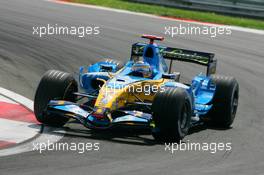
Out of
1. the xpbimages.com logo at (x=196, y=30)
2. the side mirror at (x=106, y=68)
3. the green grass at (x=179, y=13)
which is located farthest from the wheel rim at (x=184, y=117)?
the green grass at (x=179, y=13)

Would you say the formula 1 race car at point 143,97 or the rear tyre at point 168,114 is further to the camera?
the formula 1 race car at point 143,97

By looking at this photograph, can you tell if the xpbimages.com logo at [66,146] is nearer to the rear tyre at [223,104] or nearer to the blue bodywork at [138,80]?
the blue bodywork at [138,80]

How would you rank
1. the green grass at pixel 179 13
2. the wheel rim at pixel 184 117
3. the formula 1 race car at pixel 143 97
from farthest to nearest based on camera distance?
the green grass at pixel 179 13 → the wheel rim at pixel 184 117 → the formula 1 race car at pixel 143 97

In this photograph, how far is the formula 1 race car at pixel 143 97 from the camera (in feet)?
37.7

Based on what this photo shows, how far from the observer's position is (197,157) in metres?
10.7

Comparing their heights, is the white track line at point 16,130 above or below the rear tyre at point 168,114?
below

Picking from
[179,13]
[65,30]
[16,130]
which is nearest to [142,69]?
[16,130]

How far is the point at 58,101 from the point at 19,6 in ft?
54.6

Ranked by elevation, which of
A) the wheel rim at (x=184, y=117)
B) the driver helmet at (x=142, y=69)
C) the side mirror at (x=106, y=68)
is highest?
the driver helmet at (x=142, y=69)

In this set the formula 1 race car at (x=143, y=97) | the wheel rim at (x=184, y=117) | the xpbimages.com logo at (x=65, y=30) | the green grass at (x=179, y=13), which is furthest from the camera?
the green grass at (x=179, y=13)

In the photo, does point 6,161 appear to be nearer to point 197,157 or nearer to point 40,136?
point 40,136

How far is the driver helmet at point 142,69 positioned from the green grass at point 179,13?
50.4 feet

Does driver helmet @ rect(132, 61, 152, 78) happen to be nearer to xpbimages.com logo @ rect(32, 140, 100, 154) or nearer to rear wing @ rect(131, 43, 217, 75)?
rear wing @ rect(131, 43, 217, 75)

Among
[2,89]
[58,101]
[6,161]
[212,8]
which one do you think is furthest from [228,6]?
[6,161]
